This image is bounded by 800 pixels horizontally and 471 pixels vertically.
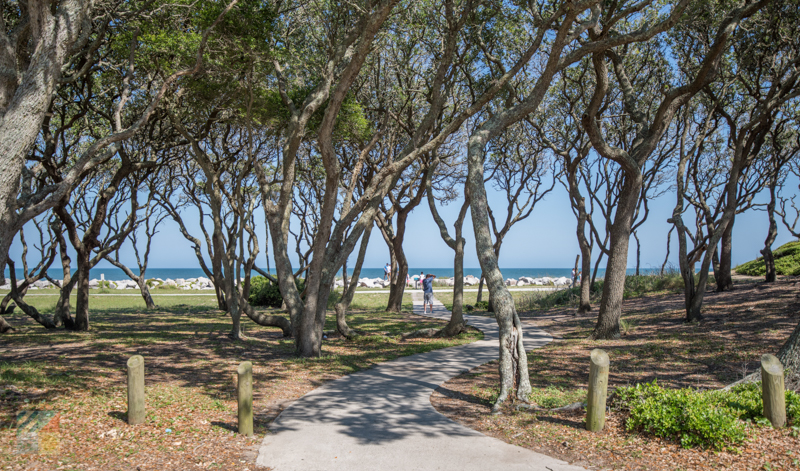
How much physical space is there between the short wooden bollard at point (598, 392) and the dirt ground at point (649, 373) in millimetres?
111

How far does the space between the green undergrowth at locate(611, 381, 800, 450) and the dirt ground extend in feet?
0.31

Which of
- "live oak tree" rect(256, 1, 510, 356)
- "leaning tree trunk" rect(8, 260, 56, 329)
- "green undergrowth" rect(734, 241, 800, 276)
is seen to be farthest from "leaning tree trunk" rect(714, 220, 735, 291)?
"leaning tree trunk" rect(8, 260, 56, 329)

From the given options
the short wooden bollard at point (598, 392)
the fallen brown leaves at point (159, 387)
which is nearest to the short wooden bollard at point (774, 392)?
the short wooden bollard at point (598, 392)

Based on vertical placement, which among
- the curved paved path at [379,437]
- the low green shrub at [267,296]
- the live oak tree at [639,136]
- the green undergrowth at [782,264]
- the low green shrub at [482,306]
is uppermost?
the live oak tree at [639,136]

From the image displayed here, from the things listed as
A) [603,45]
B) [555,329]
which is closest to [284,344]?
[555,329]

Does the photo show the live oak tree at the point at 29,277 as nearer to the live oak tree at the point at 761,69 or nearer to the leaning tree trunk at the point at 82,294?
the leaning tree trunk at the point at 82,294

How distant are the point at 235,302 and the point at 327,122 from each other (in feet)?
16.8

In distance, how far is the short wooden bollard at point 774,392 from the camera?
15.9ft

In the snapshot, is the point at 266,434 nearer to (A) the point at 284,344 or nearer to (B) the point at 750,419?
(B) the point at 750,419

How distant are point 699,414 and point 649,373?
3.35 m

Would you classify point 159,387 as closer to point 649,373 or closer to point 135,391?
point 135,391

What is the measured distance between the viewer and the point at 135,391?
5391mm

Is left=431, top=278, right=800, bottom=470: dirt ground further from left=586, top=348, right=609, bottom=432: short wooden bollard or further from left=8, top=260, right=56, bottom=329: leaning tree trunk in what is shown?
left=8, top=260, right=56, bottom=329: leaning tree trunk

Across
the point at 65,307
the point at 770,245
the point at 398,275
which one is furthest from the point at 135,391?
the point at 770,245
